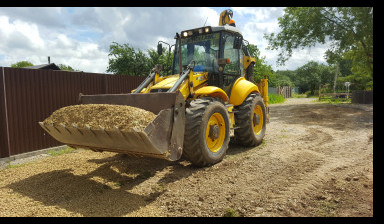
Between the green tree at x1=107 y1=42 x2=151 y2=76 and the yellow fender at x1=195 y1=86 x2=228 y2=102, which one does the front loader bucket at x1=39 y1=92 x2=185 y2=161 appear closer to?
the yellow fender at x1=195 y1=86 x2=228 y2=102

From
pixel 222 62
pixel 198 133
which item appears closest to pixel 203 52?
pixel 222 62

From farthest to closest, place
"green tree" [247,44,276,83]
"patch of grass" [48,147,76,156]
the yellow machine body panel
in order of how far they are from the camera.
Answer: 1. "green tree" [247,44,276,83]
2. the yellow machine body panel
3. "patch of grass" [48,147,76,156]

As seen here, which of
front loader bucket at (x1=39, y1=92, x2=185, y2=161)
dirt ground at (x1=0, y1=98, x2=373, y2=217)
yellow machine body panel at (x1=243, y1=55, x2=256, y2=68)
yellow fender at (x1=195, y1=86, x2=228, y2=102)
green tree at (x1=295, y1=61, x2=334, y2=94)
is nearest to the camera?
dirt ground at (x1=0, y1=98, x2=373, y2=217)

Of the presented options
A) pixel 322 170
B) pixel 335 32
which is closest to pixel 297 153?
pixel 322 170

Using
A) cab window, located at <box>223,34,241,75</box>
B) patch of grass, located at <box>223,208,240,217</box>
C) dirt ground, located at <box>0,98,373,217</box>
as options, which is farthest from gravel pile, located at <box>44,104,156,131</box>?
cab window, located at <box>223,34,241,75</box>

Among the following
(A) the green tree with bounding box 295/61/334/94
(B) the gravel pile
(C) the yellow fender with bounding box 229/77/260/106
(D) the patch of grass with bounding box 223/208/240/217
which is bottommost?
(D) the patch of grass with bounding box 223/208/240/217

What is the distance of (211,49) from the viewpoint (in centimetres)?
617

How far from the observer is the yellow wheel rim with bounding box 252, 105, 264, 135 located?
6.80 metres

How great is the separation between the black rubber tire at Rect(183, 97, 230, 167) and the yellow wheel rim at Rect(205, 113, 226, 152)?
24 centimetres

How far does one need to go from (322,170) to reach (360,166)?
877mm

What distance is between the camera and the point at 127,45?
61.6 ft

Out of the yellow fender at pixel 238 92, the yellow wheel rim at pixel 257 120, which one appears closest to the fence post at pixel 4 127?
the yellow fender at pixel 238 92

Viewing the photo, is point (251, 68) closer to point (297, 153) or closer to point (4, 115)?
point (297, 153)

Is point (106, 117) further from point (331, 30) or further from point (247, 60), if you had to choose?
point (331, 30)
